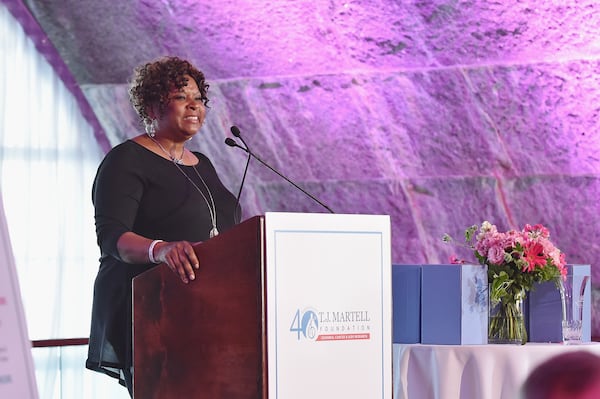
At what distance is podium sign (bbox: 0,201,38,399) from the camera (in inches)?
17.7

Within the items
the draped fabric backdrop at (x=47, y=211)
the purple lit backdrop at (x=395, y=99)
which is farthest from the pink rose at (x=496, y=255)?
the draped fabric backdrop at (x=47, y=211)

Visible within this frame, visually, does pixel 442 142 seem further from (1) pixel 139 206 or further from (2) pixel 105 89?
(1) pixel 139 206

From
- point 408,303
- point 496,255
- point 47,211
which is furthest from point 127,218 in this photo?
point 47,211

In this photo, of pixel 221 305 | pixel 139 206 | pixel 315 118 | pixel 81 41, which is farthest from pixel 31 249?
pixel 221 305

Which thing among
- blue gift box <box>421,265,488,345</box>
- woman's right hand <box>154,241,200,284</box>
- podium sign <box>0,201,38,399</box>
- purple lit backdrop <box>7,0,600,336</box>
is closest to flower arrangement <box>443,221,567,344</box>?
blue gift box <box>421,265,488,345</box>

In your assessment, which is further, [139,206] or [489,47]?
[489,47]

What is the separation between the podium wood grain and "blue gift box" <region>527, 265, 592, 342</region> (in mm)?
1632

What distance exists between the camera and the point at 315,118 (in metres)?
5.13

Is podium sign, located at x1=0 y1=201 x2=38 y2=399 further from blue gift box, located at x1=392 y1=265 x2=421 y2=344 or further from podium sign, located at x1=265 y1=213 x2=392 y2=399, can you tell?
blue gift box, located at x1=392 y1=265 x2=421 y2=344

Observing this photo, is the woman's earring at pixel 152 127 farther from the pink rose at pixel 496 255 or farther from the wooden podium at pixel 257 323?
the pink rose at pixel 496 255

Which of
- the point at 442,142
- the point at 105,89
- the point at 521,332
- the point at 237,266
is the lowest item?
the point at 521,332

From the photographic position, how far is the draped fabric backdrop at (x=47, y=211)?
15.5 ft

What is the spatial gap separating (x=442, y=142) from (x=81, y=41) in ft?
7.04

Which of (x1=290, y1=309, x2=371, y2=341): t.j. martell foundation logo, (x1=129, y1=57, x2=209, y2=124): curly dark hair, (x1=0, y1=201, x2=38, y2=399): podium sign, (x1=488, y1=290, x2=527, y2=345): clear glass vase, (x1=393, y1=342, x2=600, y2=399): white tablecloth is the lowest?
(x1=393, y1=342, x2=600, y2=399): white tablecloth
